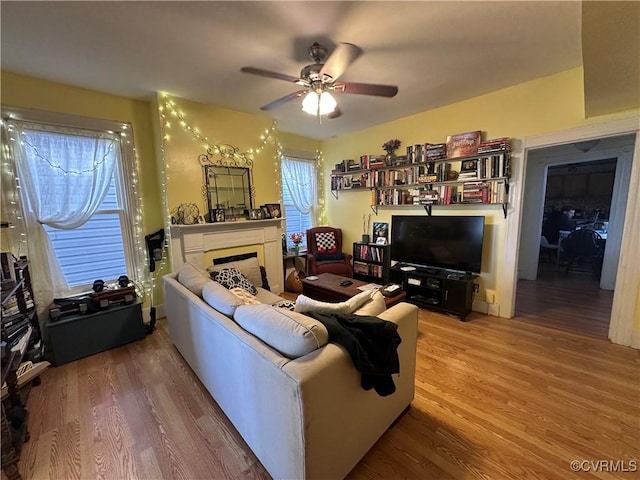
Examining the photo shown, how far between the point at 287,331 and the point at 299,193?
3826mm

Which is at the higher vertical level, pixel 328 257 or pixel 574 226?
pixel 574 226

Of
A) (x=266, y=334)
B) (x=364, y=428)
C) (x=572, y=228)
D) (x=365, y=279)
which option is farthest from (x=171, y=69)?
(x=572, y=228)

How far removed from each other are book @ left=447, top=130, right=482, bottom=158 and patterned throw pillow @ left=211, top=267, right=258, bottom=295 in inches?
115

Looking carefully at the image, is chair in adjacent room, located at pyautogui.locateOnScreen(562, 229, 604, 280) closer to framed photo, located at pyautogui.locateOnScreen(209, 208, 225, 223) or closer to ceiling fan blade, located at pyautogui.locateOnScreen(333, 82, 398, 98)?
ceiling fan blade, located at pyautogui.locateOnScreen(333, 82, 398, 98)

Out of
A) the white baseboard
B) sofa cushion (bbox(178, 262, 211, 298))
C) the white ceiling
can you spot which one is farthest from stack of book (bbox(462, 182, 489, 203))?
the white baseboard

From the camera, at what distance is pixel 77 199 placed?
2770 millimetres

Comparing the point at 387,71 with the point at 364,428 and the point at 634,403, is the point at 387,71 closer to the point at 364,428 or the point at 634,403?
the point at 364,428

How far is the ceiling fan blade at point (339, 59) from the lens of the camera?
66.9 inches

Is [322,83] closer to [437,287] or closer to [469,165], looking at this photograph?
[469,165]

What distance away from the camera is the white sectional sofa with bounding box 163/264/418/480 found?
113 cm

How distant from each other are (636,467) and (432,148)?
3.17 m

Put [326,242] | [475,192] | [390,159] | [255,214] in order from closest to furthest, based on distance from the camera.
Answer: [475,192], [255,214], [390,159], [326,242]

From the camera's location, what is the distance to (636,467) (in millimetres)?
1437

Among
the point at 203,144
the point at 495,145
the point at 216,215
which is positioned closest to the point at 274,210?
the point at 216,215
